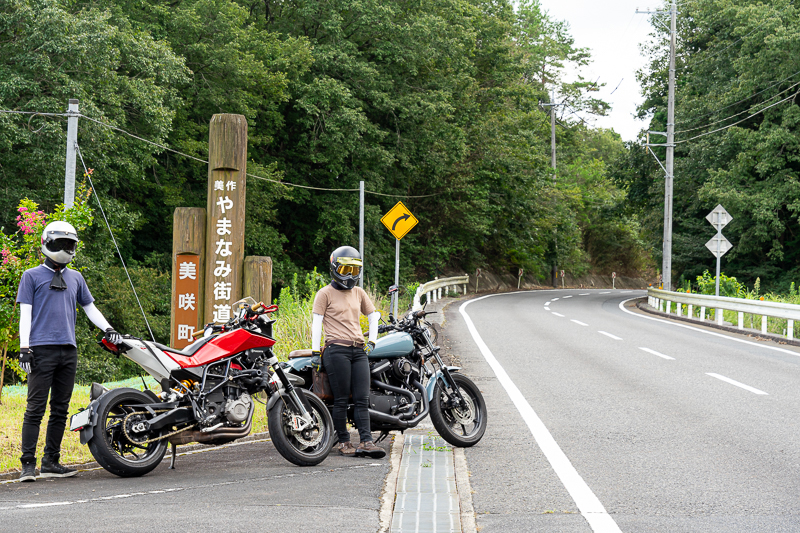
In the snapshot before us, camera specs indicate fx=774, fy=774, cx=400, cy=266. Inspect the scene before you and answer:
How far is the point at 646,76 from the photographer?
47562 mm

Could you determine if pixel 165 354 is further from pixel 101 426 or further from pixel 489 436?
pixel 489 436

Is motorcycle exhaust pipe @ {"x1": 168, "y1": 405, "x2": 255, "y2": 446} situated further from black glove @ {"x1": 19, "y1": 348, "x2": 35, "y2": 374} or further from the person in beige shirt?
black glove @ {"x1": 19, "y1": 348, "x2": 35, "y2": 374}

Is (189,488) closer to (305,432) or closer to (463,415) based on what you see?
(305,432)

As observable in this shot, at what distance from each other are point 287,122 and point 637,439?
27145mm

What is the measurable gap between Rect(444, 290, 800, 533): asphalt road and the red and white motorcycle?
5.02 feet

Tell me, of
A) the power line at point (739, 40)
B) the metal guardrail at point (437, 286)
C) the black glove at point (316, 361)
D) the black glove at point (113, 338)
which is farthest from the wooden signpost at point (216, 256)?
the power line at point (739, 40)

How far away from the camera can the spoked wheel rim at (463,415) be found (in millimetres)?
7207

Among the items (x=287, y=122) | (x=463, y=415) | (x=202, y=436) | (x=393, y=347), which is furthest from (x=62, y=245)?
(x=287, y=122)

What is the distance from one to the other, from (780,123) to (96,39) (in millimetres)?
27315

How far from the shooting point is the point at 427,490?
5621 millimetres

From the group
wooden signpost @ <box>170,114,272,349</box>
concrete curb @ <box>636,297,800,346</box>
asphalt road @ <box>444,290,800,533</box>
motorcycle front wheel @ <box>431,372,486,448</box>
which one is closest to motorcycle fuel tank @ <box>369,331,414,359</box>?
motorcycle front wheel @ <box>431,372,486,448</box>

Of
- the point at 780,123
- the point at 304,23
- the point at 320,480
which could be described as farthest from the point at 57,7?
the point at 780,123

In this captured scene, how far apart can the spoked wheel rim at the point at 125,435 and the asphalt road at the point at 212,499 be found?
180mm

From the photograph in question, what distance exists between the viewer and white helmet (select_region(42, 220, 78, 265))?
6.15m
